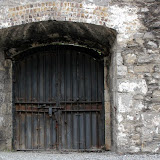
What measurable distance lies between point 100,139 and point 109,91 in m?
0.96

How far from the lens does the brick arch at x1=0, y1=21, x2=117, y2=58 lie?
3.99 meters

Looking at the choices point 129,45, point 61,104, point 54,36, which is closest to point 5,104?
point 61,104

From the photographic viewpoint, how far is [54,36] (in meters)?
4.57

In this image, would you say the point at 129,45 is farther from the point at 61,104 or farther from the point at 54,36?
the point at 61,104

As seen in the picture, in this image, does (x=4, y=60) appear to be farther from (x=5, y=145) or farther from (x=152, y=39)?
(x=152, y=39)

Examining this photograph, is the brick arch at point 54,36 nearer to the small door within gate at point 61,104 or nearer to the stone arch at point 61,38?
the stone arch at point 61,38

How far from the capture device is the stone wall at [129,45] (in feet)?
12.3

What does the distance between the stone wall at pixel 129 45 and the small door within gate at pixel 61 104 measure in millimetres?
978

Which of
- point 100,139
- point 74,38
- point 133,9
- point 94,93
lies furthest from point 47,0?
point 100,139

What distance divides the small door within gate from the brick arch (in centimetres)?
32

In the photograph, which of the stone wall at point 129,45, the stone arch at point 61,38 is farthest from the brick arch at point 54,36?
the stone wall at point 129,45

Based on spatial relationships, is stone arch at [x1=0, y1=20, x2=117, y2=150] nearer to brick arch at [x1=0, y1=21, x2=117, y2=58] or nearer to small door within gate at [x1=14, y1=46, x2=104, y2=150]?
brick arch at [x1=0, y1=21, x2=117, y2=58]

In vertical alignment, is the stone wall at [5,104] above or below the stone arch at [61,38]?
below

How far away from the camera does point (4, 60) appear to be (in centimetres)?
472
